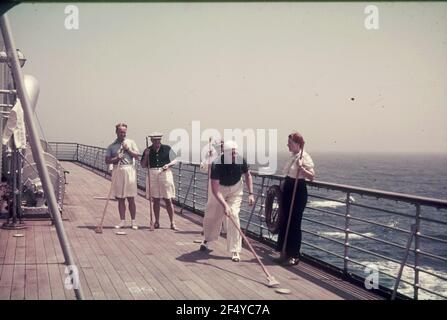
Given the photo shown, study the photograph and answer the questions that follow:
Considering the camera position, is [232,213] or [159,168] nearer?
[232,213]

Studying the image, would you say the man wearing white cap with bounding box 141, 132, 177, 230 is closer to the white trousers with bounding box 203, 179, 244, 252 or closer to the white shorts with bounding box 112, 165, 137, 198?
the white shorts with bounding box 112, 165, 137, 198

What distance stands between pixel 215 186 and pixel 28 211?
4.42m

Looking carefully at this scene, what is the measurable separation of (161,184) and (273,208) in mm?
2161

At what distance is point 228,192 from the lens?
6.03m

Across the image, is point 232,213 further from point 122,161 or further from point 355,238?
point 355,238

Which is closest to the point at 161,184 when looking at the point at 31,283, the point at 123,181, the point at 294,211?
the point at 123,181

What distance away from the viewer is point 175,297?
4.37m

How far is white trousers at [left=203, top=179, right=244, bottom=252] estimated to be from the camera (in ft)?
19.3

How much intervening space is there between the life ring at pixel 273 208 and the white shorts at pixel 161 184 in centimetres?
200

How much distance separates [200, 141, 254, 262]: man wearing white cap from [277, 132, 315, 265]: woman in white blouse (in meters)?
0.59

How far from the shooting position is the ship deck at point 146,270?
4.50 m

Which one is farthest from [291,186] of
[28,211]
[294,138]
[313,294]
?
[28,211]
